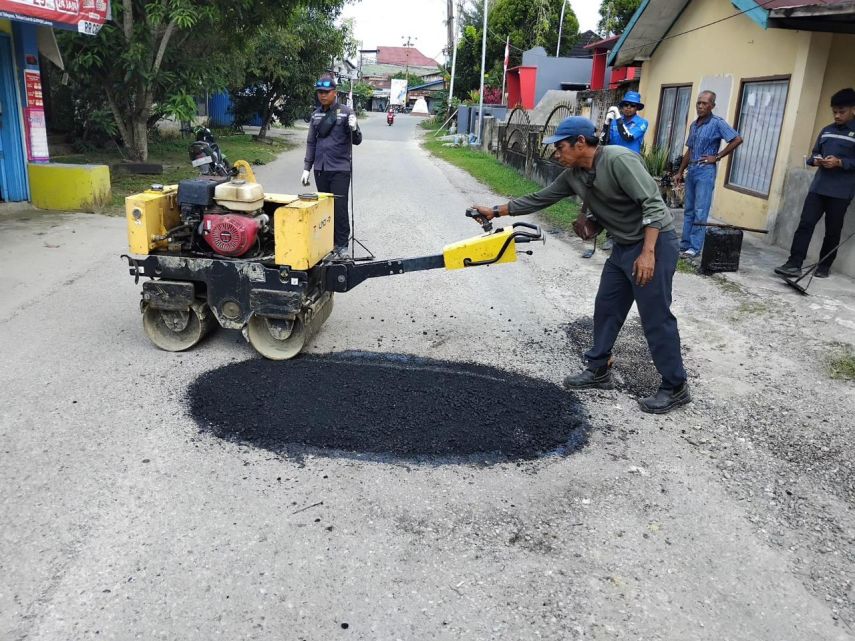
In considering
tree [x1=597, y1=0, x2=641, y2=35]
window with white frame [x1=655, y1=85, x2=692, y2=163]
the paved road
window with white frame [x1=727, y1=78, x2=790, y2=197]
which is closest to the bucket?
window with white frame [x1=727, y1=78, x2=790, y2=197]

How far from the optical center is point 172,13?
455 inches

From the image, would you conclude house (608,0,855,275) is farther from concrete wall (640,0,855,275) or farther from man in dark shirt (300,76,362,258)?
man in dark shirt (300,76,362,258)

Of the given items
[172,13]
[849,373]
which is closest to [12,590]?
[849,373]

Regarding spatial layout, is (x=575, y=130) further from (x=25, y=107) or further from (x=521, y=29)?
(x=521, y=29)

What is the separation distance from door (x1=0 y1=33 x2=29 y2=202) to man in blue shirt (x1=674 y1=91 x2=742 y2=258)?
30.9ft

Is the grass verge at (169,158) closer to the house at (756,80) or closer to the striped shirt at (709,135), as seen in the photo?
the striped shirt at (709,135)

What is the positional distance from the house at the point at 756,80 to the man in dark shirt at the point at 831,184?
60 centimetres

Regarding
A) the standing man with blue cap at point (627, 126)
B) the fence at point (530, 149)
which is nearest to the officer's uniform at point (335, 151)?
the standing man with blue cap at point (627, 126)

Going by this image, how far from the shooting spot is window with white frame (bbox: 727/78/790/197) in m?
9.67

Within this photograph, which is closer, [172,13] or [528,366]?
[528,366]

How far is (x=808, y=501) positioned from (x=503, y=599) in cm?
183

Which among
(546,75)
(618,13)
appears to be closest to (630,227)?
(546,75)

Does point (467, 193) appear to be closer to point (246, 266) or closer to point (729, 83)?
point (729, 83)

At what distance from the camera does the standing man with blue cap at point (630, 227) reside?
13.8ft
